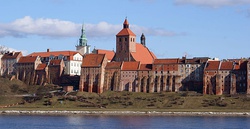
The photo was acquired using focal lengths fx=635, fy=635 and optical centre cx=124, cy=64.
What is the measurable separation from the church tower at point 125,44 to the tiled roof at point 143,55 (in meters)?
1.49

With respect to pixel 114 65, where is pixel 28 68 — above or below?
below

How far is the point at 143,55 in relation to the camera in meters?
159

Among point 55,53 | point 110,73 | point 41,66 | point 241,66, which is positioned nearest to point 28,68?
point 41,66

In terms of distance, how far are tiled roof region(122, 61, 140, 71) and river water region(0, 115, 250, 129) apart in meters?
31.7

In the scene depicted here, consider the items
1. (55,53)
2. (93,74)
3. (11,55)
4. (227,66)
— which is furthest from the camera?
(55,53)

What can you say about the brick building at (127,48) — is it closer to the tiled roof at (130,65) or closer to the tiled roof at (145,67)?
the tiled roof at (130,65)

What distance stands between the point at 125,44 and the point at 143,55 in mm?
6360

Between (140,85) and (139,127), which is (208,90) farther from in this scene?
(139,127)

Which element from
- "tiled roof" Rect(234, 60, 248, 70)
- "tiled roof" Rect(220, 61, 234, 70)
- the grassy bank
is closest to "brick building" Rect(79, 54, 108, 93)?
the grassy bank

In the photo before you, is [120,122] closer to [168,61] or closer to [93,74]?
[168,61]

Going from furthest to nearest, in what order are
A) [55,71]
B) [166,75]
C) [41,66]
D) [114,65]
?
[41,66] → [55,71] → [114,65] → [166,75]

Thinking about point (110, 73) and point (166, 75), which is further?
point (110, 73)

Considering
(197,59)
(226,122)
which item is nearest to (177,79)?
(197,59)

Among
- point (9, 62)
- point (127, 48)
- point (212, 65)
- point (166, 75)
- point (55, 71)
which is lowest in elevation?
point (166, 75)
